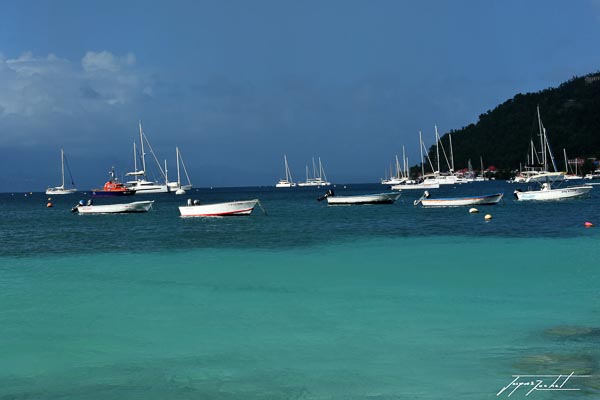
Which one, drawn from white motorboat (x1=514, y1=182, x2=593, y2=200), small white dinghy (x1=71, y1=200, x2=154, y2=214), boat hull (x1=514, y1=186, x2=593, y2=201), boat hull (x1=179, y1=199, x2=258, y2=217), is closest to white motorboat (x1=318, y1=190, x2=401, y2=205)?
boat hull (x1=514, y1=186, x2=593, y2=201)

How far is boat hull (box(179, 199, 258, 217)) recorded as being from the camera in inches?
2183

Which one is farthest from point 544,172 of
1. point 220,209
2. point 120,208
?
point 120,208

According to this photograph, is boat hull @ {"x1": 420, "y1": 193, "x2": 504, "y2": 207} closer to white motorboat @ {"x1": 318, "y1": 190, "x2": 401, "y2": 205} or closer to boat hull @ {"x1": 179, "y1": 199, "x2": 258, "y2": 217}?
white motorboat @ {"x1": 318, "y1": 190, "x2": 401, "y2": 205}

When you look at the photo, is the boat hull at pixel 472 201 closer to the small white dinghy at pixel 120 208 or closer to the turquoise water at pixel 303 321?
the turquoise water at pixel 303 321

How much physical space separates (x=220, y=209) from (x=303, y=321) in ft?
A: 135

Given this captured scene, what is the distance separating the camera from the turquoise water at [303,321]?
34.0 feet

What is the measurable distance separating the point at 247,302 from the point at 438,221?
106 ft

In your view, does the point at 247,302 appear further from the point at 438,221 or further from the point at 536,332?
the point at 438,221

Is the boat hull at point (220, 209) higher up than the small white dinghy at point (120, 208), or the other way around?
the small white dinghy at point (120, 208)

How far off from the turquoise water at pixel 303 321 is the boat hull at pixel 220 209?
23760 mm

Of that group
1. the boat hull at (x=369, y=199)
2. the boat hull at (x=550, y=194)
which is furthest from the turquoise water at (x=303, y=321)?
the boat hull at (x=369, y=199)

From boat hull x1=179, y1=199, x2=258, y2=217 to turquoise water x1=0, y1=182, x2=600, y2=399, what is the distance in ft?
78.0

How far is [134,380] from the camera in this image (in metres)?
10.7

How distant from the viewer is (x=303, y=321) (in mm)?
14922
